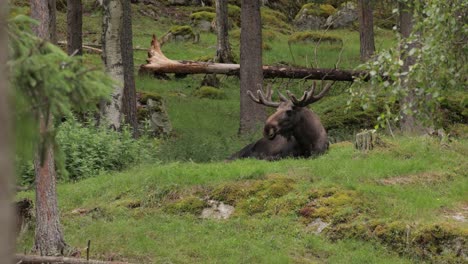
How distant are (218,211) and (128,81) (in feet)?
26.3

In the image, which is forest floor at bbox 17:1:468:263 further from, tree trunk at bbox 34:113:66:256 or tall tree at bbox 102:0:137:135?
tall tree at bbox 102:0:137:135

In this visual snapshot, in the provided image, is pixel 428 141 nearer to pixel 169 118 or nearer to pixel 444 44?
pixel 444 44

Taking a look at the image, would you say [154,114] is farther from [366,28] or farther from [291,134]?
[366,28]

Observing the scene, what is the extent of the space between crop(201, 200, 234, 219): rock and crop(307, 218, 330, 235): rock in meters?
1.24

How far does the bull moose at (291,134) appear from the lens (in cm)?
1491

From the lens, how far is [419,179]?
12.0 meters

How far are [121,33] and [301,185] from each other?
7179mm

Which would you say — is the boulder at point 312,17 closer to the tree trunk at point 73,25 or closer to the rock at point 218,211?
the tree trunk at point 73,25

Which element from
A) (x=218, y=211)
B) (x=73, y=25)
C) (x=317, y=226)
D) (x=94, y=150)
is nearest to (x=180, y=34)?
(x=73, y=25)

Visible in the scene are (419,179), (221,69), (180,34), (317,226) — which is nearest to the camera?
(317,226)

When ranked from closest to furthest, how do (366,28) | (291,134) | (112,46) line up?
→ 1. (291,134)
2. (112,46)
3. (366,28)

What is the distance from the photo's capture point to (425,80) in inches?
330

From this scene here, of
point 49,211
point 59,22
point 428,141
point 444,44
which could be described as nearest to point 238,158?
point 428,141

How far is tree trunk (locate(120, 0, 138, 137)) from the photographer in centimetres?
1781
